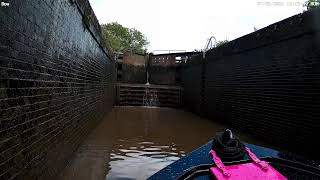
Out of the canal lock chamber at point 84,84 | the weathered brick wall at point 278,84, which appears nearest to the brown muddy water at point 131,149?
the canal lock chamber at point 84,84

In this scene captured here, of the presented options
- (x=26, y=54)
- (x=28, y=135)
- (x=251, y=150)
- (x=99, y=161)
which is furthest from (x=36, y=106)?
(x=99, y=161)

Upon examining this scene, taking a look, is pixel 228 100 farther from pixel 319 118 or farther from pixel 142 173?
pixel 142 173

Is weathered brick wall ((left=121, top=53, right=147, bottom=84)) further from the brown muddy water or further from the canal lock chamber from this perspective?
the brown muddy water

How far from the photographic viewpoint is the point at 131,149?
24.0 feet

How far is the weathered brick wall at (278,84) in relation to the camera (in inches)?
280

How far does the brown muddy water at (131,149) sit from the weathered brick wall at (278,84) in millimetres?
785

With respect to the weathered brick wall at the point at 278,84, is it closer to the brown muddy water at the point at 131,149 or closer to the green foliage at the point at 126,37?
the brown muddy water at the point at 131,149

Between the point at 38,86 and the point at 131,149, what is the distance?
12.8 ft

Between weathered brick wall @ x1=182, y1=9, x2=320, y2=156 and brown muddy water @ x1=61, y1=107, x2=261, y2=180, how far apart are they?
0.79m

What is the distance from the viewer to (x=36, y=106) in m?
3.63

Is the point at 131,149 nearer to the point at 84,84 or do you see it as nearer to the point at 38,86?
the point at 84,84

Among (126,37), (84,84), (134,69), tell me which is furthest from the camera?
(126,37)

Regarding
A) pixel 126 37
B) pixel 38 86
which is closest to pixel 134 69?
pixel 38 86

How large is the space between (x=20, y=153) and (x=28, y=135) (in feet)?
0.94
